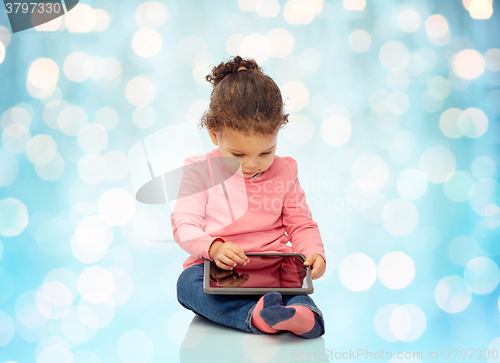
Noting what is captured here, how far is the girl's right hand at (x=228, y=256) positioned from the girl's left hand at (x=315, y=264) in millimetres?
109

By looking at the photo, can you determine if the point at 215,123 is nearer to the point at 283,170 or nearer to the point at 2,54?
the point at 283,170

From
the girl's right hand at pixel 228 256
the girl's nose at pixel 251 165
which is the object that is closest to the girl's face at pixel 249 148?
the girl's nose at pixel 251 165

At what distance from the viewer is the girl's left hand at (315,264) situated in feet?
2.56

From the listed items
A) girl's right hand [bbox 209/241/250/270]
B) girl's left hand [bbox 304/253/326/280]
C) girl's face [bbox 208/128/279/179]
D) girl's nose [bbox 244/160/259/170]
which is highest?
girl's face [bbox 208/128/279/179]

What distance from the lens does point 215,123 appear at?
873 mm

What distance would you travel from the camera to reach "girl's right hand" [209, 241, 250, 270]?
75 centimetres

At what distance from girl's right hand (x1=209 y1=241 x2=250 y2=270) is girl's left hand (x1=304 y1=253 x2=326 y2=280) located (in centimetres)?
11

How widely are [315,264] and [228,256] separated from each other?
158mm

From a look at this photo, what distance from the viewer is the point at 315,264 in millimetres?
796

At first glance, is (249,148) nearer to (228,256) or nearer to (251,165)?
(251,165)

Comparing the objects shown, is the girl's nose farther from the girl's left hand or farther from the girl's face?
the girl's left hand

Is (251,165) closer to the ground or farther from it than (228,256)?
farther from it

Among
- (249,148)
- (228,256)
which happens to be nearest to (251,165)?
(249,148)

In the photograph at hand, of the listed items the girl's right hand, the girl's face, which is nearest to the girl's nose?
the girl's face
